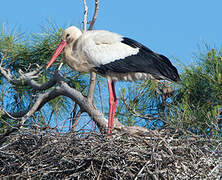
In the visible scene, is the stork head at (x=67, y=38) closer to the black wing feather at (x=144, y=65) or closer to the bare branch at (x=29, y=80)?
the bare branch at (x=29, y=80)

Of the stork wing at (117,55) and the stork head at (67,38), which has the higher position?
the stork head at (67,38)

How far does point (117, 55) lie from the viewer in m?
5.09

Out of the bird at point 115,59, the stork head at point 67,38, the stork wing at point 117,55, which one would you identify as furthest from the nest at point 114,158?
the stork head at point 67,38

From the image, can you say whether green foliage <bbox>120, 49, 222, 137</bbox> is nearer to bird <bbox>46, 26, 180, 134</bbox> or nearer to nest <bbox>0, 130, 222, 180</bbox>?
bird <bbox>46, 26, 180, 134</bbox>

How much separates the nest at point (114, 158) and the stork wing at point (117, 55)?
4.05 ft

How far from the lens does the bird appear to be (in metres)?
4.94

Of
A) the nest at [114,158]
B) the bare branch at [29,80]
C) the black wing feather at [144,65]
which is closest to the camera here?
the nest at [114,158]

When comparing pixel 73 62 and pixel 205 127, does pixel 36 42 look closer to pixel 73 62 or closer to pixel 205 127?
pixel 73 62

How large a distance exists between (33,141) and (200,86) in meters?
2.14

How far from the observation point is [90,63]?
5152 millimetres

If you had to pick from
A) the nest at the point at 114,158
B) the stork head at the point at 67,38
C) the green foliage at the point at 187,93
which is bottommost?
the nest at the point at 114,158

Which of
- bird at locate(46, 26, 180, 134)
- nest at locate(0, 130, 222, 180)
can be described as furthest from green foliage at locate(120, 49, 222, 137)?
nest at locate(0, 130, 222, 180)

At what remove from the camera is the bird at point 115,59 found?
194 inches

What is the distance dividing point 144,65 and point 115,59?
A: 1.04 feet
